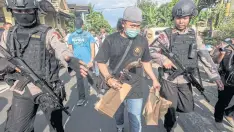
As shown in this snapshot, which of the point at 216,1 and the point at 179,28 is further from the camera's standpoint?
the point at 216,1

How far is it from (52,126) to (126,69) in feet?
3.88

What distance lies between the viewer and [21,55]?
209 cm

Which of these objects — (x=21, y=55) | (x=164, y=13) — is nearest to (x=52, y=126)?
(x=21, y=55)

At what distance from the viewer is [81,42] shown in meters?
4.36

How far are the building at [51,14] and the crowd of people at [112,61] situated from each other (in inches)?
12.4

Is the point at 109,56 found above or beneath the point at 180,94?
above

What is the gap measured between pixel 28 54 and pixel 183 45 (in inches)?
75.8

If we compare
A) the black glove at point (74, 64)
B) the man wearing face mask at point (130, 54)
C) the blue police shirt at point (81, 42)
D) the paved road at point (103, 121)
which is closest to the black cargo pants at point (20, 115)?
the black glove at point (74, 64)

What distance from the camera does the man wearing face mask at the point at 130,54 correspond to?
221 centimetres

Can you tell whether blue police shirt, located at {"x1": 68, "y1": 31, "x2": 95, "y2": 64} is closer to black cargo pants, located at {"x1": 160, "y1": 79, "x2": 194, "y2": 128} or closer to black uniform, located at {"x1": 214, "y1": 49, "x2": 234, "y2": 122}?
black cargo pants, located at {"x1": 160, "y1": 79, "x2": 194, "y2": 128}

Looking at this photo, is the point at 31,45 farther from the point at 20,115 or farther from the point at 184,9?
the point at 184,9

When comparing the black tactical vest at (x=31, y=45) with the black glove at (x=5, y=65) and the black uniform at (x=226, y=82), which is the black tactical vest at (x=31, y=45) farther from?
the black uniform at (x=226, y=82)

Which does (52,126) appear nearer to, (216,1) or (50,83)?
(50,83)

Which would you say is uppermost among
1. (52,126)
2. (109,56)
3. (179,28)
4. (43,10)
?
(43,10)
